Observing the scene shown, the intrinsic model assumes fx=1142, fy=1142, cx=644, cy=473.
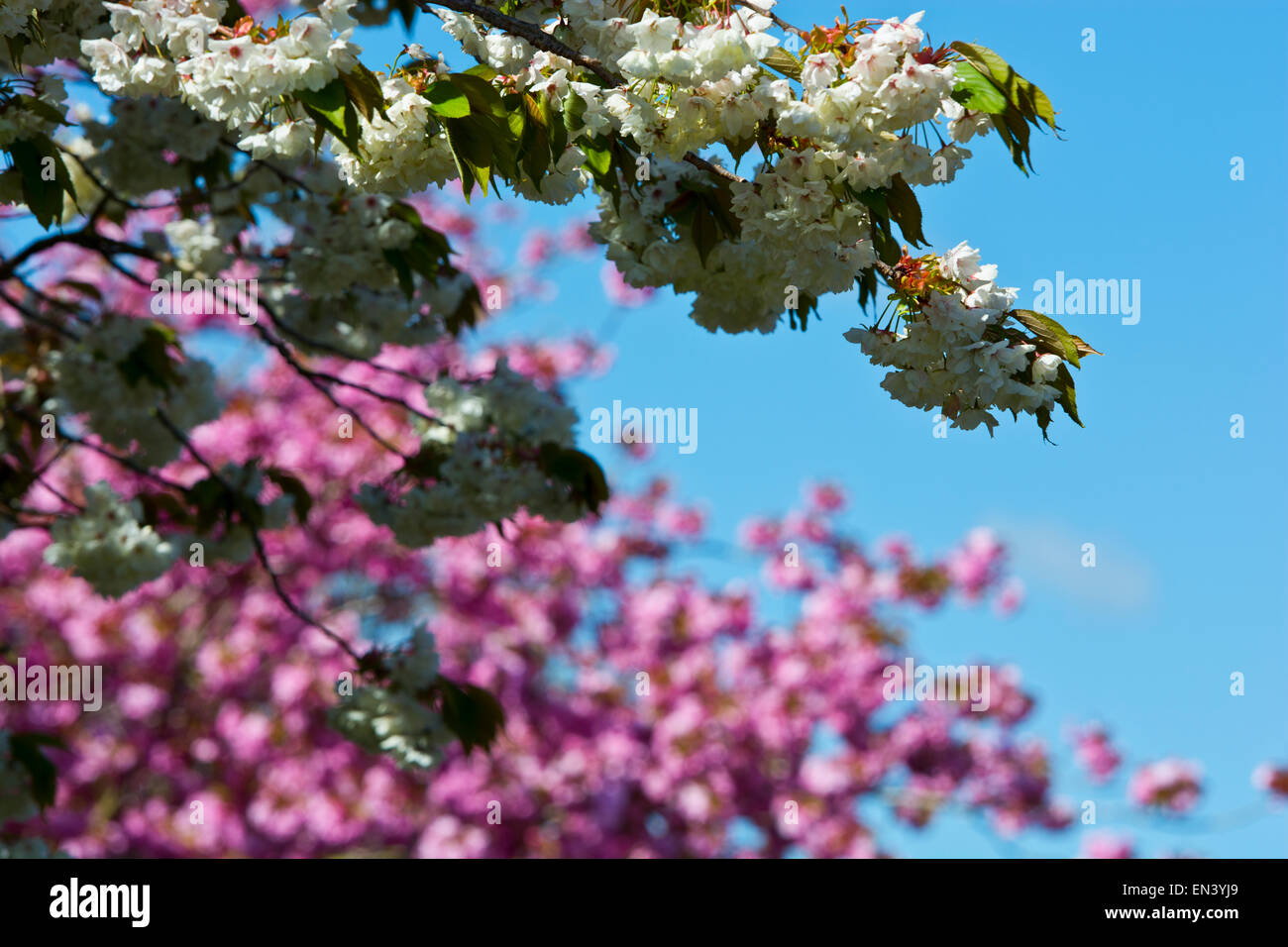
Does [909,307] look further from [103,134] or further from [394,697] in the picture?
[103,134]

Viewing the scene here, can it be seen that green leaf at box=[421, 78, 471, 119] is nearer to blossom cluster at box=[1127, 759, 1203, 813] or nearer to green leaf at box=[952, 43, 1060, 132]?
green leaf at box=[952, 43, 1060, 132]

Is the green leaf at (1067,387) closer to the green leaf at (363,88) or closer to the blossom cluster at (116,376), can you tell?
the green leaf at (363,88)

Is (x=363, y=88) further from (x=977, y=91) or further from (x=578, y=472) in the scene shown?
(x=578, y=472)

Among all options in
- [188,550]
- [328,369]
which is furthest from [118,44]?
[328,369]

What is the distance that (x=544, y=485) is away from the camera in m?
3.51

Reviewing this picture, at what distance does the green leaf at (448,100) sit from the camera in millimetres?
2135

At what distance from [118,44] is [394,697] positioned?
2062mm

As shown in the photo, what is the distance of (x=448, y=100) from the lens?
7.03 feet

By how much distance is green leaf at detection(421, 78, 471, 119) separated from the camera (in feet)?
7.00
